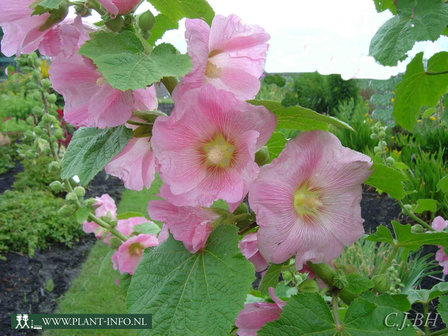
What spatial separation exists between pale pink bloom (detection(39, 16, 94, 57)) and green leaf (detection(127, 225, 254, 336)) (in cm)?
30

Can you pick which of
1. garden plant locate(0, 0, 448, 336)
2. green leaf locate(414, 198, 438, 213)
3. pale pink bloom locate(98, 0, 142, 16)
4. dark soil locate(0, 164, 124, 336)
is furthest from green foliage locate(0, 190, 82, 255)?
pale pink bloom locate(98, 0, 142, 16)

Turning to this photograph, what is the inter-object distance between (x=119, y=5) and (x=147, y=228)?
Result: 913 mm

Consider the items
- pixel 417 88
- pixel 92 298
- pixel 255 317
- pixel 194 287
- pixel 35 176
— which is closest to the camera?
pixel 194 287

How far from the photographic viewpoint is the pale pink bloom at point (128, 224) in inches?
55.7

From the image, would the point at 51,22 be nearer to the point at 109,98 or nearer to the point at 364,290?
the point at 109,98

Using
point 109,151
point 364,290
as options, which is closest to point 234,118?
point 109,151

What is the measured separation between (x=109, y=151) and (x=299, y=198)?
0.84ft

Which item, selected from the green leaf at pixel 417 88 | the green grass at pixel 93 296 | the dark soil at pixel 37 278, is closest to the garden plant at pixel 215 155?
the green leaf at pixel 417 88

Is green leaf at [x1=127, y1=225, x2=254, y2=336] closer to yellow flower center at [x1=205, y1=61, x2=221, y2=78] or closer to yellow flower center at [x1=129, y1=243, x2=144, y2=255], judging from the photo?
yellow flower center at [x1=205, y1=61, x2=221, y2=78]

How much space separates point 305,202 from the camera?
0.59m

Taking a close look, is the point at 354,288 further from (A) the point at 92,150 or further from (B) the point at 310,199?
(A) the point at 92,150

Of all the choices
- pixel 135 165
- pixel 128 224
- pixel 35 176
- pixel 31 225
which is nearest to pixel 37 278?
pixel 31 225

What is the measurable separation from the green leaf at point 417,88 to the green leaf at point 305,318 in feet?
1.59

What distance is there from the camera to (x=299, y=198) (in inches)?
23.4
